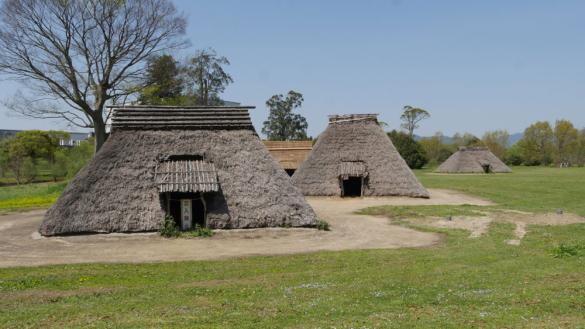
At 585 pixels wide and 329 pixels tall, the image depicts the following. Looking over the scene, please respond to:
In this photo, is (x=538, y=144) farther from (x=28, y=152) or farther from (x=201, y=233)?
(x=201, y=233)

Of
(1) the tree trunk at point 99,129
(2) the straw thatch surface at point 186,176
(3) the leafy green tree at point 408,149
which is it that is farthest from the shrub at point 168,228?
(3) the leafy green tree at point 408,149

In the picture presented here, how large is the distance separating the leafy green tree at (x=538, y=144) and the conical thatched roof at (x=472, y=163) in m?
29.0

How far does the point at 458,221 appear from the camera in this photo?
1981 centimetres

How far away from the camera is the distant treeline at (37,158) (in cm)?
4934

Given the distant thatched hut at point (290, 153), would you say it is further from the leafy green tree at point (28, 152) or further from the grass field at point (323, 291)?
the leafy green tree at point (28, 152)

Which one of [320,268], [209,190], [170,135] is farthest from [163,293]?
[170,135]

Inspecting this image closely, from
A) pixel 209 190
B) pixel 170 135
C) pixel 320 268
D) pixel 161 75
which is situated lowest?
pixel 320 268

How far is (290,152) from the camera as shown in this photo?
39.2 meters

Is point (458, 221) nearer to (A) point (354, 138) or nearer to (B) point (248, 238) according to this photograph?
(B) point (248, 238)

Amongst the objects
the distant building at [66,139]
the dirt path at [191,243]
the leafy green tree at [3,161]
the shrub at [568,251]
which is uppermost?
the distant building at [66,139]

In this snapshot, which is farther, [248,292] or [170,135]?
[170,135]

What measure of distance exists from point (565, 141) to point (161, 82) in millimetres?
85876

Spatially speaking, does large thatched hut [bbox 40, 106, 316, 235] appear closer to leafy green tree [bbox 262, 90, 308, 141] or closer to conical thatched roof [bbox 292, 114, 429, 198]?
conical thatched roof [bbox 292, 114, 429, 198]

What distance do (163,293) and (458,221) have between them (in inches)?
556
